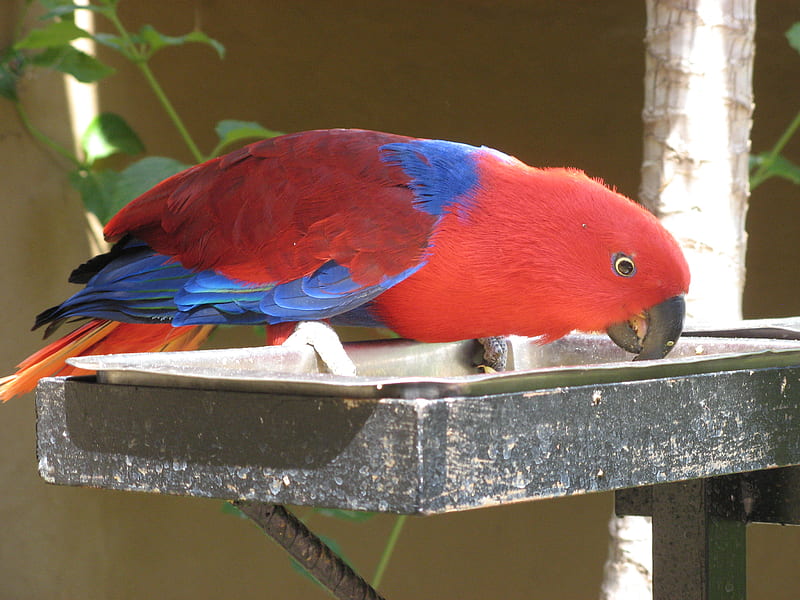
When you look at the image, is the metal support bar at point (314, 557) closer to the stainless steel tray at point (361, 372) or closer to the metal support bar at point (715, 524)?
the stainless steel tray at point (361, 372)

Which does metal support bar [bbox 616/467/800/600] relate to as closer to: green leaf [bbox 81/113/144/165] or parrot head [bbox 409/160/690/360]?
parrot head [bbox 409/160/690/360]

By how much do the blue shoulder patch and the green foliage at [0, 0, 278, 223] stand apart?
2.00 feet

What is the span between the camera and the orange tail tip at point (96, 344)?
124 cm

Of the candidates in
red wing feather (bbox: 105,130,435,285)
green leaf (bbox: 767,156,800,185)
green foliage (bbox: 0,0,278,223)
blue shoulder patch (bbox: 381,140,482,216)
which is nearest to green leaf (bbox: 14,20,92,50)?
green foliage (bbox: 0,0,278,223)

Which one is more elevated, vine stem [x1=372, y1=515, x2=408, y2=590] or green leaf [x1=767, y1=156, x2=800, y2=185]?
green leaf [x1=767, y1=156, x2=800, y2=185]

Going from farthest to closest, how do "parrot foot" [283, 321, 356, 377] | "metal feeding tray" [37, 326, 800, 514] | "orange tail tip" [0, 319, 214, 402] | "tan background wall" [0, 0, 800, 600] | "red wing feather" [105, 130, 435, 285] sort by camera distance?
"tan background wall" [0, 0, 800, 600]
"orange tail tip" [0, 319, 214, 402]
"red wing feather" [105, 130, 435, 285]
"parrot foot" [283, 321, 356, 377]
"metal feeding tray" [37, 326, 800, 514]

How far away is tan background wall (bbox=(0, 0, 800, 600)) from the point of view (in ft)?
7.02

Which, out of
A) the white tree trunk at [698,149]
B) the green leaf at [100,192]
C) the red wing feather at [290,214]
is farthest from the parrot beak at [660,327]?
the green leaf at [100,192]

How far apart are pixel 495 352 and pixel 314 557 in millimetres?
385

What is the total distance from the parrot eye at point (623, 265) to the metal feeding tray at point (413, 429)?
1.00 ft

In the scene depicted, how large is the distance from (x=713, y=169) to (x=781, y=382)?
3.11 feet

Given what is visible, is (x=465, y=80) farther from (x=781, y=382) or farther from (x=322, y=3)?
(x=781, y=382)

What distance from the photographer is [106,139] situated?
204 cm

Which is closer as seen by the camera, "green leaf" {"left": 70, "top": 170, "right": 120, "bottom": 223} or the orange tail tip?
the orange tail tip
